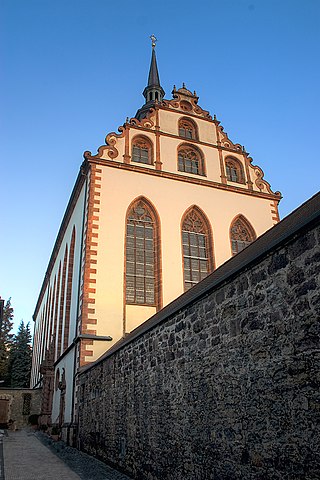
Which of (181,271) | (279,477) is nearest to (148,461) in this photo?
(279,477)

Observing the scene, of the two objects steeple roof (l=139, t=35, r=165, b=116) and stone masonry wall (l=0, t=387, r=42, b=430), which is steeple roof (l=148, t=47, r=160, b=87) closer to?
steeple roof (l=139, t=35, r=165, b=116)

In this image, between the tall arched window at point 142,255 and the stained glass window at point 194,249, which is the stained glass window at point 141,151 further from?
the stained glass window at point 194,249

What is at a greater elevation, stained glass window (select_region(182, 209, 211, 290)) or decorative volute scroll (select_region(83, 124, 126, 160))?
decorative volute scroll (select_region(83, 124, 126, 160))

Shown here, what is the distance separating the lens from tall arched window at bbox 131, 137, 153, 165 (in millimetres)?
17859

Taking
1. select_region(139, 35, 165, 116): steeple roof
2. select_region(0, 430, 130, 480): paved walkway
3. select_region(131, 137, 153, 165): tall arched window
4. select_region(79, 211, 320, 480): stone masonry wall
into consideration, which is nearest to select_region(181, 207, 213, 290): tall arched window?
select_region(131, 137, 153, 165): tall arched window

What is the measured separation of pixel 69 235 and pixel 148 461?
14.8 metres

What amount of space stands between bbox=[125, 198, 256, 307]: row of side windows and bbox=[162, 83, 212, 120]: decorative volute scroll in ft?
18.7

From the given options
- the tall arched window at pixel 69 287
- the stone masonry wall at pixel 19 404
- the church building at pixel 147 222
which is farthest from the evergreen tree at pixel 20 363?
the tall arched window at pixel 69 287

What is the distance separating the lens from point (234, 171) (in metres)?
19.8

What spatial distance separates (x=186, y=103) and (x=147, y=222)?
24.8 ft

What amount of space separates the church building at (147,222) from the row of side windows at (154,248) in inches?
1.6

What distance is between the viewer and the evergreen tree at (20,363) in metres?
47.2

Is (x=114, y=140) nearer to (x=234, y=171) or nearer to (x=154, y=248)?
(x=154, y=248)

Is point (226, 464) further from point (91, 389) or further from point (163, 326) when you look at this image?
point (91, 389)
